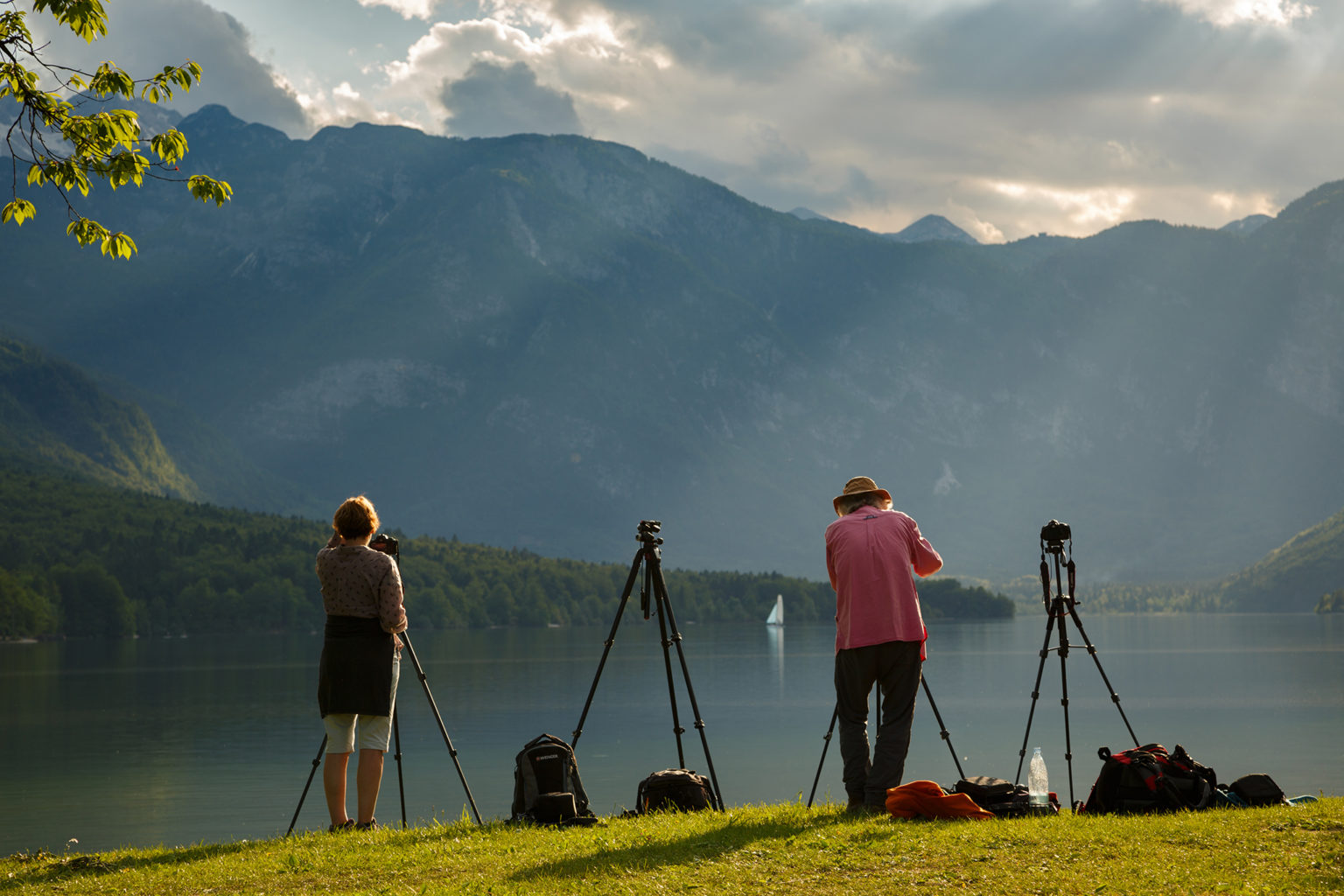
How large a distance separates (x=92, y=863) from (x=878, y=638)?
5830mm

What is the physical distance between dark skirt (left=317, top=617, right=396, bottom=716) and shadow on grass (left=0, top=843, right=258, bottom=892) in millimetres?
1267

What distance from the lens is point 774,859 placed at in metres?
7.07

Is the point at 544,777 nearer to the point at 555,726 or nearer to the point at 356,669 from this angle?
the point at 356,669

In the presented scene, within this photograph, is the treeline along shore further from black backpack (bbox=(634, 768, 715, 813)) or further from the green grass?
the green grass

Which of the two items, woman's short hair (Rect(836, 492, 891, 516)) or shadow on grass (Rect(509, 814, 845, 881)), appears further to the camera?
woman's short hair (Rect(836, 492, 891, 516))

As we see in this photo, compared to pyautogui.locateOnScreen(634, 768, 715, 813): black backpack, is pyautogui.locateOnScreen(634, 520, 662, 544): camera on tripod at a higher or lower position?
higher

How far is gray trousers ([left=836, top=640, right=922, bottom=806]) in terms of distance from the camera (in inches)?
345

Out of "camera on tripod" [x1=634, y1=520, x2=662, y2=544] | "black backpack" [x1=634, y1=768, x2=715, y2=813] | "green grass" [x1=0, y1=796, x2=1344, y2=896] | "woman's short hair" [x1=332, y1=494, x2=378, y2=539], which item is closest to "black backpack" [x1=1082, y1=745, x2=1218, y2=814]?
"green grass" [x1=0, y1=796, x2=1344, y2=896]

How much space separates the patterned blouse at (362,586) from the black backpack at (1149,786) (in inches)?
212

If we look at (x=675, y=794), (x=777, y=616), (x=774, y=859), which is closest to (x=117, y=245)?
(x=675, y=794)

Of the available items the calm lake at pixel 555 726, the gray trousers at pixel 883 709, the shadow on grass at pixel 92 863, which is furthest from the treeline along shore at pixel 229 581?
the gray trousers at pixel 883 709

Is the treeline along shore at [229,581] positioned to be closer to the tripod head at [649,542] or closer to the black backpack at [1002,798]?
the tripod head at [649,542]

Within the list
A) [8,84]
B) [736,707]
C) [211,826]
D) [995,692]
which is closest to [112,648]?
[736,707]

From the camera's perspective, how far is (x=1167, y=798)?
28.3 feet
